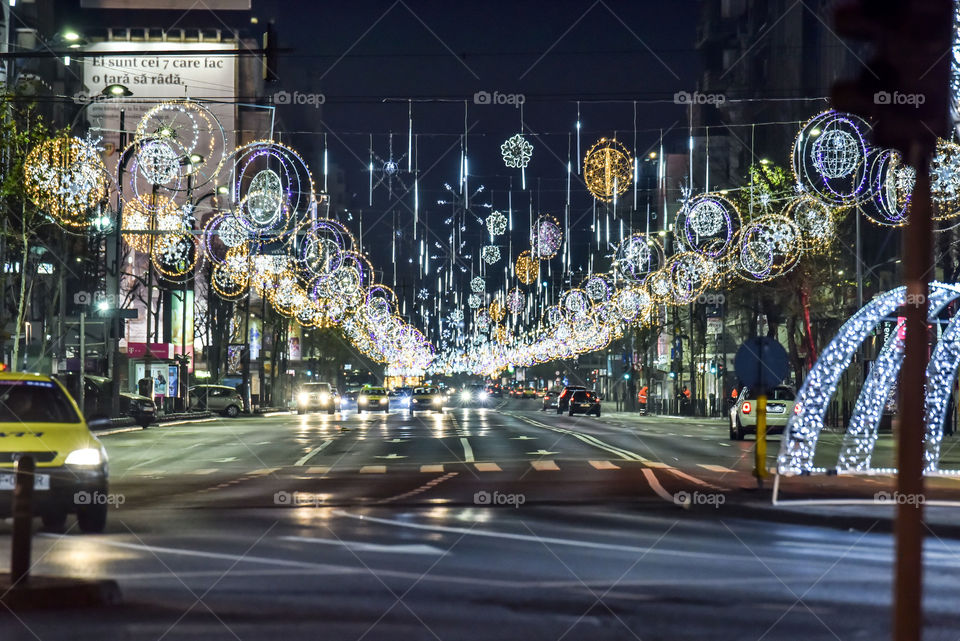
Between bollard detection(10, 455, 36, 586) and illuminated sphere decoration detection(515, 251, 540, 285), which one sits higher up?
illuminated sphere decoration detection(515, 251, 540, 285)

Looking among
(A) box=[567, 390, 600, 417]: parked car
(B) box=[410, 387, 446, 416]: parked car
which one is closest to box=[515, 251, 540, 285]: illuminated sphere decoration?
(A) box=[567, 390, 600, 417]: parked car

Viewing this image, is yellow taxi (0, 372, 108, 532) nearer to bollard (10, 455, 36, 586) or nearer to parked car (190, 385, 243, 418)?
bollard (10, 455, 36, 586)

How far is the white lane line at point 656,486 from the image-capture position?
2075 centimetres

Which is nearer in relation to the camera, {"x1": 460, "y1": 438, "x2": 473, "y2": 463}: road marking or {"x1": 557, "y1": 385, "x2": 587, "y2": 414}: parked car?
{"x1": 460, "y1": 438, "x2": 473, "y2": 463}: road marking

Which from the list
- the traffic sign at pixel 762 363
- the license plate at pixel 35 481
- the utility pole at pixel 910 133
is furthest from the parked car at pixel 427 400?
the utility pole at pixel 910 133

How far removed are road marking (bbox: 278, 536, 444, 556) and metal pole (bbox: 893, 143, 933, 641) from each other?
8381 millimetres

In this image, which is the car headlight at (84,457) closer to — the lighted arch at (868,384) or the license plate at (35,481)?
the license plate at (35,481)

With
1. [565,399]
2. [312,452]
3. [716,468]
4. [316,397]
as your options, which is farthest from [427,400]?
[716,468]

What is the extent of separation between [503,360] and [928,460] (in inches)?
6236

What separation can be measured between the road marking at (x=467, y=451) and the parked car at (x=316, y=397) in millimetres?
44727

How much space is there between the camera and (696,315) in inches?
3265

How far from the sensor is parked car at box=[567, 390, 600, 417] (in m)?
80.4

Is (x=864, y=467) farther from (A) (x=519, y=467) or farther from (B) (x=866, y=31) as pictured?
(B) (x=866, y=31)

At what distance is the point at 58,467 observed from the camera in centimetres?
1555
